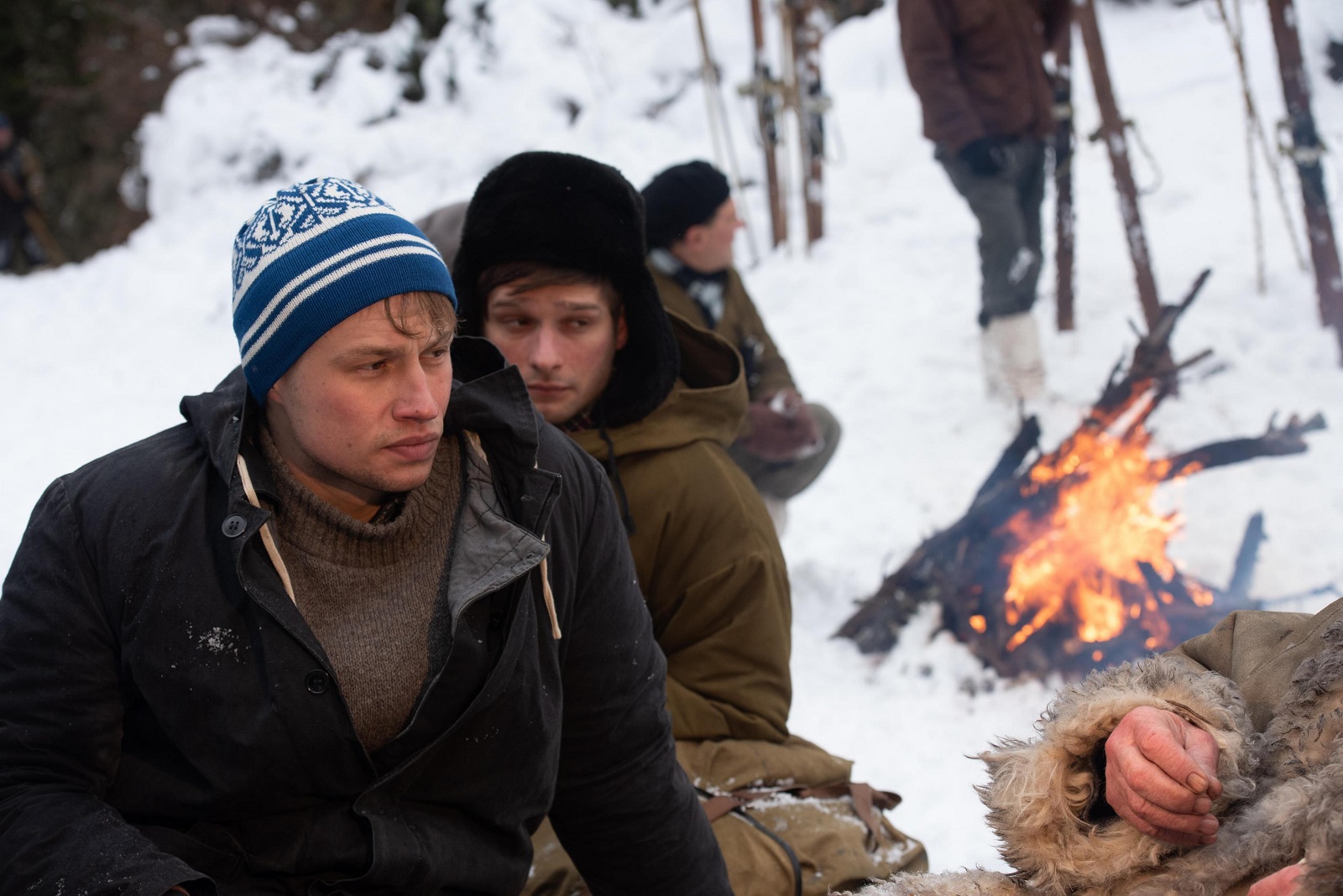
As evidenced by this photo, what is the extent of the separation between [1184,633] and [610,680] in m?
2.67

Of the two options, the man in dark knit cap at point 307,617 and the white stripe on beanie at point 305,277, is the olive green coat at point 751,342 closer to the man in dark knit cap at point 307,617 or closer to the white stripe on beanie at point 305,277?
the man in dark knit cap at point 307,617

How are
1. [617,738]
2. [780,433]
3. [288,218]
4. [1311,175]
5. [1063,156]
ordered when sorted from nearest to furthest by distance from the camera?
1. [288,218]
2. [617,738]
3. [780,433]
4. [1311,175]
5. [1063,156]

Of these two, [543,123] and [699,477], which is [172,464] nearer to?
[699,477]

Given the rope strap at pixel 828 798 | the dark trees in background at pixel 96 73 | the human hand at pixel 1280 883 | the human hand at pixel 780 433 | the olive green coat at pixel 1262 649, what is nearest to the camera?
the human hand at pixel 1280 883

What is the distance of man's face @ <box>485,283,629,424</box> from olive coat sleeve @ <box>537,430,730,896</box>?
21.2 inches

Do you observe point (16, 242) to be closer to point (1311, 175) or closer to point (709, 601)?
point (709, 601)

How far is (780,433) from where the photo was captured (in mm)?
3941

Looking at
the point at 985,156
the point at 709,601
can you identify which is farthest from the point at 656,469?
the point at 985,156

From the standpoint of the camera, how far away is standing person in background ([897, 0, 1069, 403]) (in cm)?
554

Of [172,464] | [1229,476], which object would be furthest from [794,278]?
[172,464]

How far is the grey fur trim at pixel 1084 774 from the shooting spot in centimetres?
157

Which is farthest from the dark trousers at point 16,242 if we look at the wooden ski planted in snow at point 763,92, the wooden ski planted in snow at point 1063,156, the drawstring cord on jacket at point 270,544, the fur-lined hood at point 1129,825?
the fur-lined hood at point 1129,825

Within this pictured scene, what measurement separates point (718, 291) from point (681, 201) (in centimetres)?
39

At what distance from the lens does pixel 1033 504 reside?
4.19 meters
